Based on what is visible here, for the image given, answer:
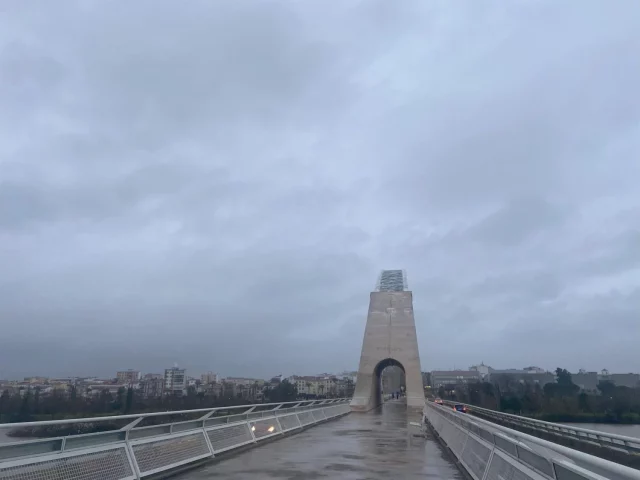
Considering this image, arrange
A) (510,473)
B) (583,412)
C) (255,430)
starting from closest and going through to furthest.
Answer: (510,473) < (255,430) < (583,412)

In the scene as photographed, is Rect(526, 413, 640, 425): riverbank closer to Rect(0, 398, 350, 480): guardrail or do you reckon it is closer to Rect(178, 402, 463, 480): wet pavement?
Rect(178, 402, 463, 480): wet pavement

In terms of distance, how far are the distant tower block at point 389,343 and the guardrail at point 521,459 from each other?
4265cm

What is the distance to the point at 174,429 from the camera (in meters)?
9.13

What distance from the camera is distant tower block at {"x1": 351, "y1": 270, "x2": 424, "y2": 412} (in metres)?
53.2

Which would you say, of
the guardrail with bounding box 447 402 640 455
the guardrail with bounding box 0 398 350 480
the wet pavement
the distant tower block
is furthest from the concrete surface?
the guardrail with bounding box 0 398 350 480

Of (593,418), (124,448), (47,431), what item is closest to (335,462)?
(124,448)

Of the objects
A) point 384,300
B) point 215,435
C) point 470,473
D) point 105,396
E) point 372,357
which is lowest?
point 470,473

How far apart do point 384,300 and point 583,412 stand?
23.7 metres

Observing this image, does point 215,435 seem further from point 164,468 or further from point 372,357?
point 372,357

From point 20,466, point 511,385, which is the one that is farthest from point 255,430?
point 511,385

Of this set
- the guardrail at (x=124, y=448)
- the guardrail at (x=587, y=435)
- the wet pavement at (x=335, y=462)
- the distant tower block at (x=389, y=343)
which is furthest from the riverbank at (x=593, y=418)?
the guardrail at (x=124, y=448)

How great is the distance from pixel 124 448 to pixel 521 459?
5.17 metres

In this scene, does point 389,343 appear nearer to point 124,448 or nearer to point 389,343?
point 389,343

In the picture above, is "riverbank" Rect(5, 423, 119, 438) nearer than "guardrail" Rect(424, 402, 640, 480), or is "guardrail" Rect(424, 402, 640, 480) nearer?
"guardrail" Rect(424, 402, 640, 480)
